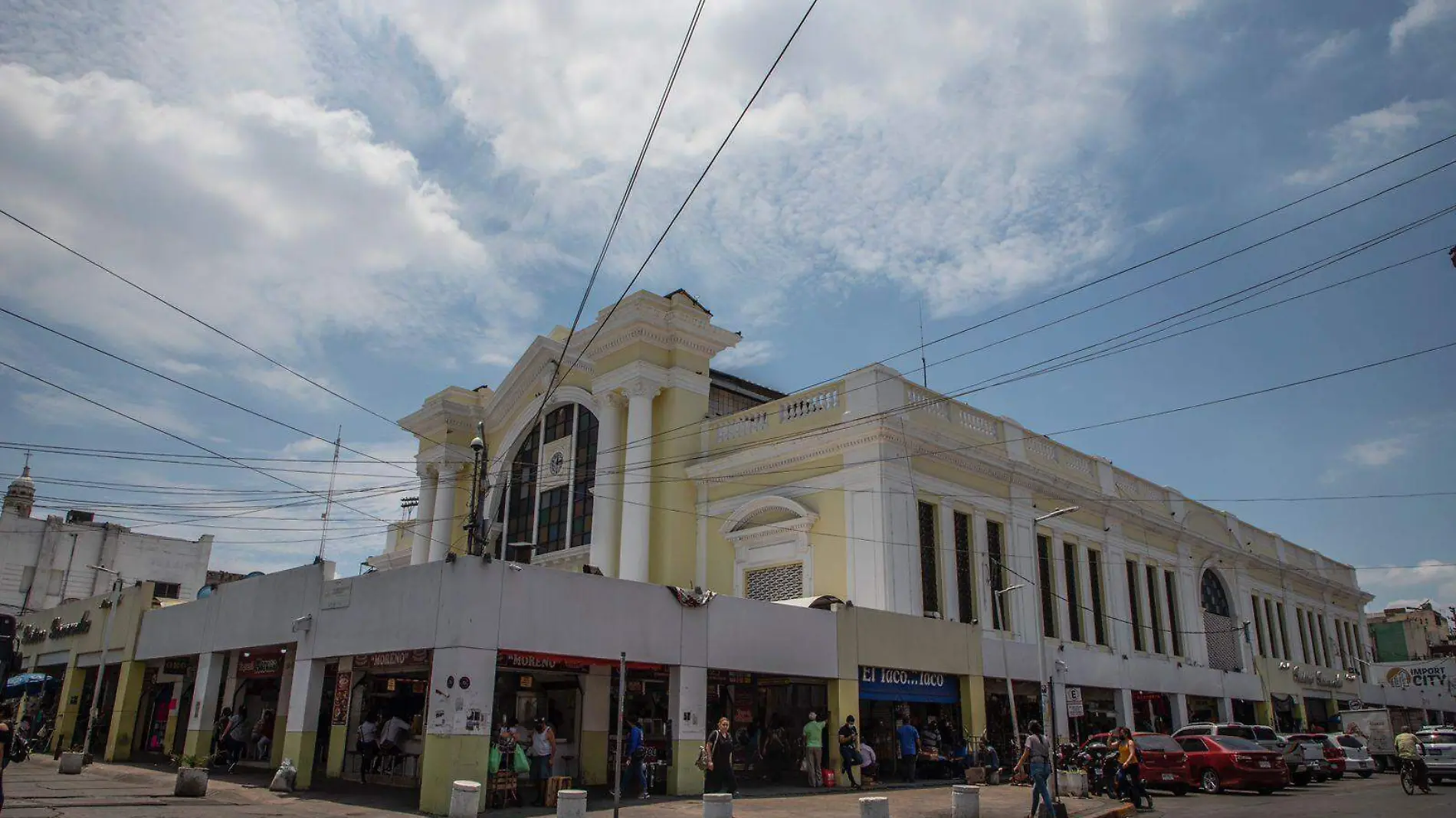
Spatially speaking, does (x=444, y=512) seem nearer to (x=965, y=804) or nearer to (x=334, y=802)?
(x=334, y=802)

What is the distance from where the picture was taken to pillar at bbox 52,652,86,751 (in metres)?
32.0

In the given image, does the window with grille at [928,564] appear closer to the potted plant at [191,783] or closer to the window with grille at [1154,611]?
the window with grille at [1154,611]

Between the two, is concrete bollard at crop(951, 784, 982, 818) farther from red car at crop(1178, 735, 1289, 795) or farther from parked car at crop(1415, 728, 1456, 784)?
parked car at crop(1415, 728, 1456, 784)

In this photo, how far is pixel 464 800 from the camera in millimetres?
14945

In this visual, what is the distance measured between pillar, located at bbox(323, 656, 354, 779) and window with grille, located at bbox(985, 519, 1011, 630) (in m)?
17.8

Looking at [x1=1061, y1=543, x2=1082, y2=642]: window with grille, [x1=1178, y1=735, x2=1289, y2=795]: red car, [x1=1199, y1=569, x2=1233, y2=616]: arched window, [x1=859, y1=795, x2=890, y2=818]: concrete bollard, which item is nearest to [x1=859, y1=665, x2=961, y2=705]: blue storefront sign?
[x1=1178, y1=735, x2=1289, y2=795]: red car

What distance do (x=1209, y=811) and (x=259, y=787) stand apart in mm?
18575

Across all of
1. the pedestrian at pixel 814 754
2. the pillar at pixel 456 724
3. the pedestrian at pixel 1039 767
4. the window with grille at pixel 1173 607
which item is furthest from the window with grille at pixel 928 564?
the window with grille at pixel 1173 607

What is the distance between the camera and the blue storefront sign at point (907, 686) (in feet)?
74.9

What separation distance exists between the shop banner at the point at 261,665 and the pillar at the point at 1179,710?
98.1 feet

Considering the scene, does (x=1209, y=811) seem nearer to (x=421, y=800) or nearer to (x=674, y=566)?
(x=421, y=800)

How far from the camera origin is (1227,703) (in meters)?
38.8

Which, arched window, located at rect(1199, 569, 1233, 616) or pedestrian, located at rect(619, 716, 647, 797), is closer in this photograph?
pedestrian, located at rect(619, 716, 647, 797)

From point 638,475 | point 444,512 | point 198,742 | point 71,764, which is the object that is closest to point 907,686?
point 638,475
